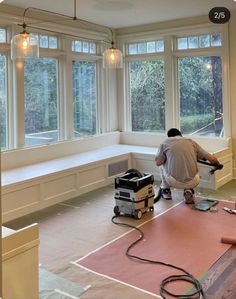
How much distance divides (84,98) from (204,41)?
7.94 feet

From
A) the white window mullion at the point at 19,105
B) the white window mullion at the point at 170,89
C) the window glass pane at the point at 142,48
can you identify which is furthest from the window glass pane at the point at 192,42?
the white window mullion at the point at 19,105

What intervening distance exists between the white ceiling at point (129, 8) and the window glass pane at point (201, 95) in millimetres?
879

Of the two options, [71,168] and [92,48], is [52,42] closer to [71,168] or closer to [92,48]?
[92,48]

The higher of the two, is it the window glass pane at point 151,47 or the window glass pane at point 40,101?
the window glass pane at point 151,47

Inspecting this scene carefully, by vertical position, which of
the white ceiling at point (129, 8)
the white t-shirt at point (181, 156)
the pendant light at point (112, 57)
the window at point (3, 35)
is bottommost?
the white t-shirt at point (181, 156)

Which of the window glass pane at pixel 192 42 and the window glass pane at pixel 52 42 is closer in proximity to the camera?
the window glass pane at pixel 52 42

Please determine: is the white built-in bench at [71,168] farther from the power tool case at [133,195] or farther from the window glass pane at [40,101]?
the power tool case at [133,195]

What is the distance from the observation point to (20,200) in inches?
180

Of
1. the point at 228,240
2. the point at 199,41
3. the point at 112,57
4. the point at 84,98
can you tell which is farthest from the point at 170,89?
the point at 228,240

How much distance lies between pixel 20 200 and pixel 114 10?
10.9 ft

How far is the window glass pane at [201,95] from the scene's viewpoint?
21.4 feet

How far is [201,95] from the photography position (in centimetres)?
674

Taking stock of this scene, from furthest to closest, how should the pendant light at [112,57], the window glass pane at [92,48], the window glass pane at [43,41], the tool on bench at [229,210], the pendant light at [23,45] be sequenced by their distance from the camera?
the window glass pane at [92,48] < the window glass pane at [43,41] < the pendant light at [112,57] < the tool on bench at [229,210] < the pendant light at [23,45]

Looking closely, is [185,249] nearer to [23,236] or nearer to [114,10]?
[23,236]
